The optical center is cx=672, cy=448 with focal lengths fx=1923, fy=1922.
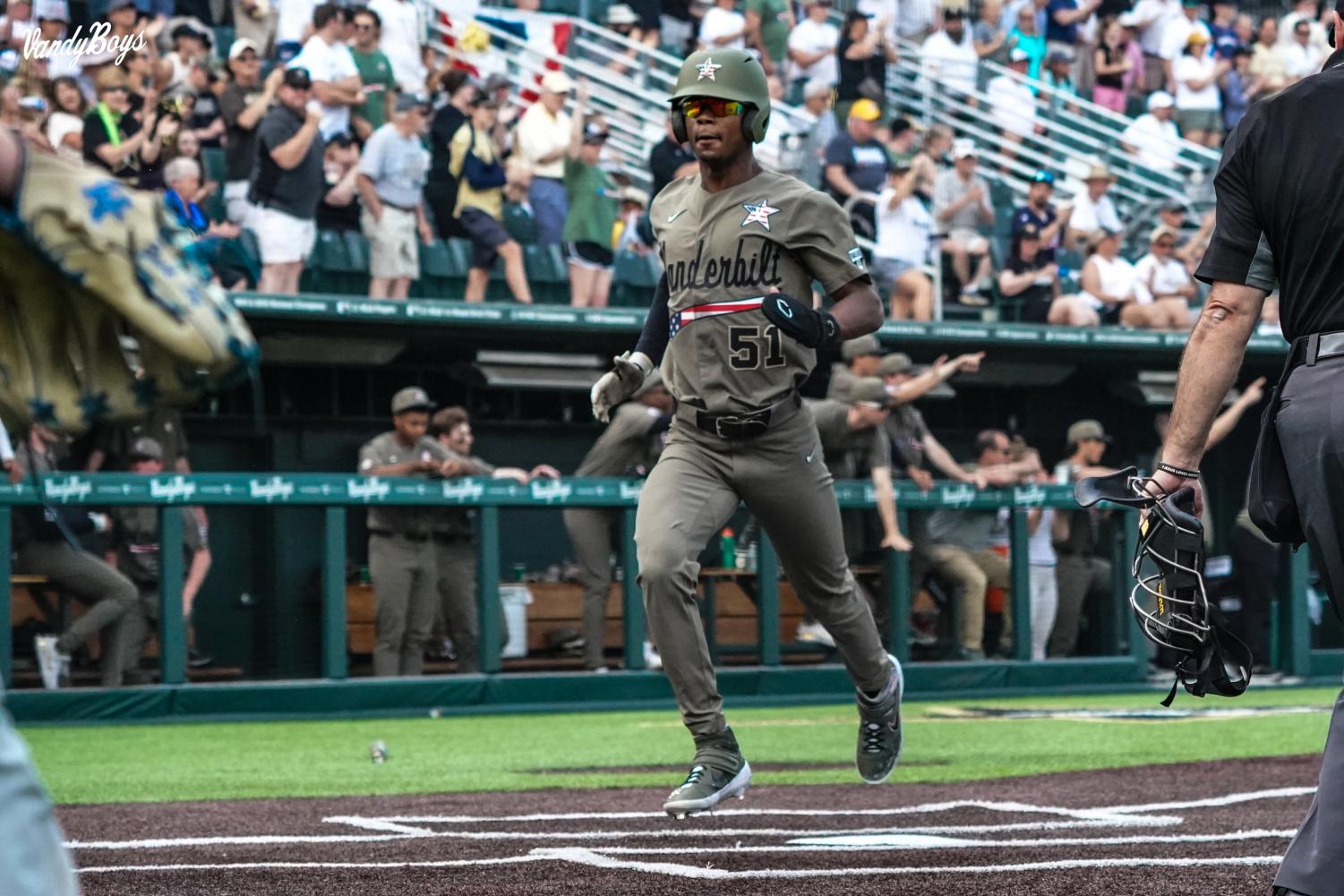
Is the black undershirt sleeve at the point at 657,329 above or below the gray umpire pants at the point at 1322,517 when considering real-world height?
above

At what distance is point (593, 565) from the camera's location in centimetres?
1209

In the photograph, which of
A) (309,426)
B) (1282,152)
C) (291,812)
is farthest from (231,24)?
(1282,152)

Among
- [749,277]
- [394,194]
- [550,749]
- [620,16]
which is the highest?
[620,16]

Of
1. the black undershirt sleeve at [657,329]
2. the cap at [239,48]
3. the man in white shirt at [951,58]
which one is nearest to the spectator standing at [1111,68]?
the man in white shirt at [951,58]

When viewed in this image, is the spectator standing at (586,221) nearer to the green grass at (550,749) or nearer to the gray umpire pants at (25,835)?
the green grass at (550,749)

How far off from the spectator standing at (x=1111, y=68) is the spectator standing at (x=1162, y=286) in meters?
3.42

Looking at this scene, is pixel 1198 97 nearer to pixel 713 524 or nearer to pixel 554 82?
pixel 554 82

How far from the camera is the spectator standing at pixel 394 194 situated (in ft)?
44.0

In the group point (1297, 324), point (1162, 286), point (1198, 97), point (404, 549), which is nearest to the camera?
point (1297, 324)

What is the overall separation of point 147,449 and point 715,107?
21.3ft

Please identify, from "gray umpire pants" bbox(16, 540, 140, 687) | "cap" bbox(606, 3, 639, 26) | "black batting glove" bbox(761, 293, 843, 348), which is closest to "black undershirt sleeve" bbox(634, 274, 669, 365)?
"black batting glove" bbox(761, 293, 843, 348)

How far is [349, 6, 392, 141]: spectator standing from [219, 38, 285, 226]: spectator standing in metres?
0.90

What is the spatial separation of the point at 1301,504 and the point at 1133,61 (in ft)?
57.6

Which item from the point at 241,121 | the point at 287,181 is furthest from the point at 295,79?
the point at 287,181
